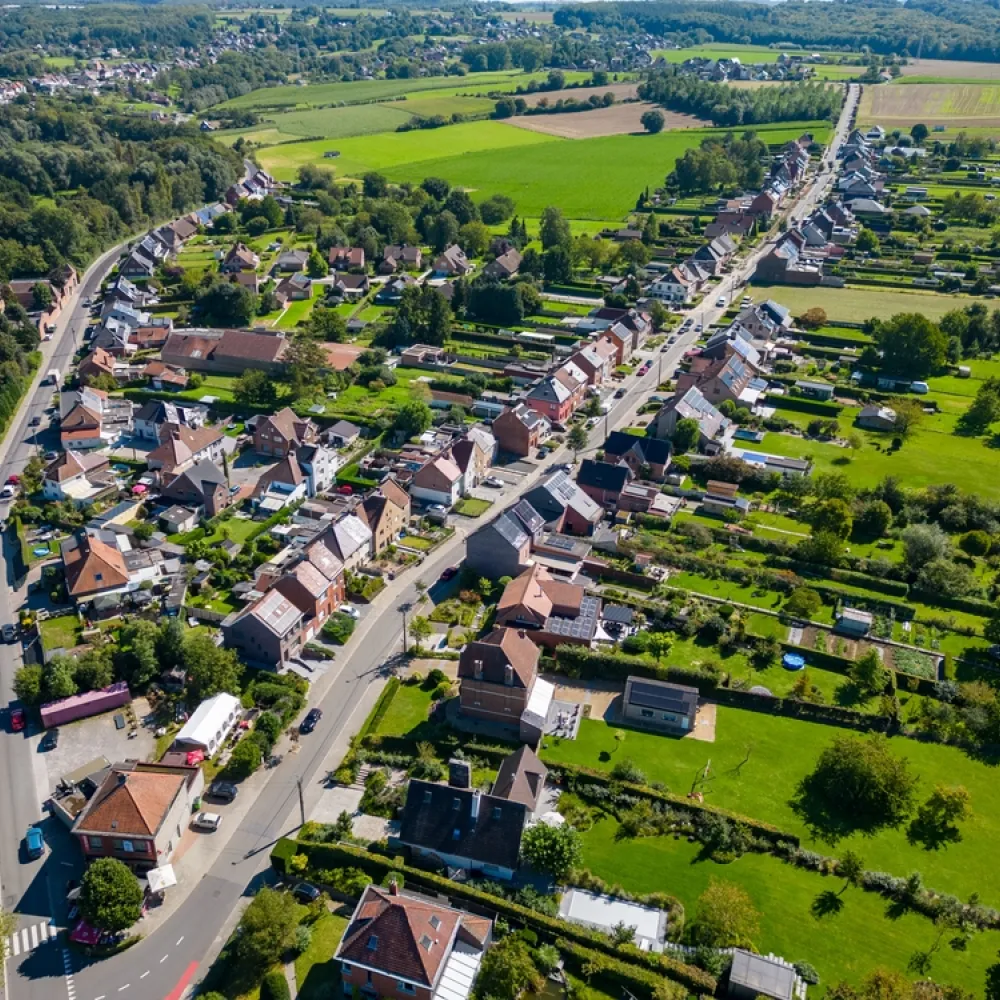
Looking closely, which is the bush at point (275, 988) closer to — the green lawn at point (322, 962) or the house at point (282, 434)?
the green lawn at point (322, 962)

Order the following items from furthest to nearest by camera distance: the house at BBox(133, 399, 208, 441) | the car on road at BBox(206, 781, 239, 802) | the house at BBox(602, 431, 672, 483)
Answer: the house at BBox(133, 399, 208, 441) < the house at BBox(602, 431, 672, 483) < the car on road at BBox(206, 781, 239, 802)

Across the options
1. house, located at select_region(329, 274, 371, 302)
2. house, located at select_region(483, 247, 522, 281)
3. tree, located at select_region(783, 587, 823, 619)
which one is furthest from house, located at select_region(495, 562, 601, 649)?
house, located at select_region(483, 247, 522, 281)

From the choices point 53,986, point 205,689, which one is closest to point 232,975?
point 53,986

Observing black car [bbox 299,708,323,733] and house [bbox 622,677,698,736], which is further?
black car [bbox 299,708,323,733]

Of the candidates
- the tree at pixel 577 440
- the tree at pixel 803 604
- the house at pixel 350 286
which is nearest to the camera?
the tree at pixel 803 604

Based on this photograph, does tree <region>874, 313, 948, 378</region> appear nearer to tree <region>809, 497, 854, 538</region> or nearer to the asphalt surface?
tree <region>809, 497, 854, 538</region>

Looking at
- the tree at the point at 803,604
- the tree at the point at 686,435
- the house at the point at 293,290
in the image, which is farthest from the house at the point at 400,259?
the tree at the point at 803,604

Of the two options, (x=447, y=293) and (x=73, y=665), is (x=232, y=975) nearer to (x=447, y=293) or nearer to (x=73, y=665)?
(x=73, y=665)
